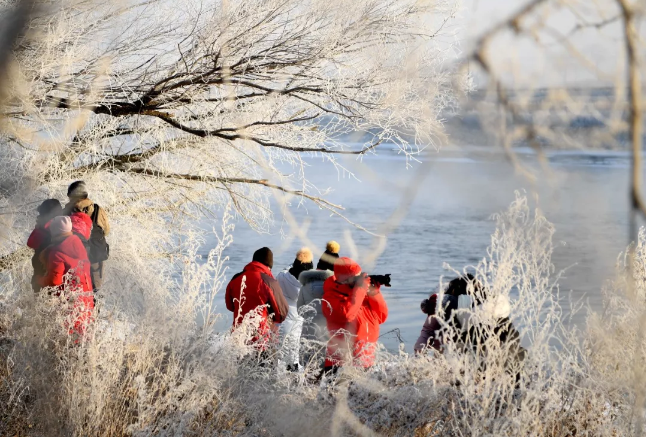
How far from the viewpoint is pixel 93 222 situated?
5836 mm

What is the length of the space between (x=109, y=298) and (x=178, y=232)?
1.47 m

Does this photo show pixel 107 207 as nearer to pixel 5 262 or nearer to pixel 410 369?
pixel 5 262

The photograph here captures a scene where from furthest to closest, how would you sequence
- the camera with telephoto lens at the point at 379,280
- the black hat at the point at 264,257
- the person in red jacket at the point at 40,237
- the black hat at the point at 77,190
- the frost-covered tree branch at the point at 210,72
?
the frost-covered tree branch at the point at 210,72, the black hat at the point at 77,190, the black hat at the point at 264,257, the camera with telephoto lens at the point at 379,280, the person in red jacket at the point at 40,237

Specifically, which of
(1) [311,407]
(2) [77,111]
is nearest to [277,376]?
(1) [311,407]

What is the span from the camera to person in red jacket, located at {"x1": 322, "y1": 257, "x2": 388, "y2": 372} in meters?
4.69

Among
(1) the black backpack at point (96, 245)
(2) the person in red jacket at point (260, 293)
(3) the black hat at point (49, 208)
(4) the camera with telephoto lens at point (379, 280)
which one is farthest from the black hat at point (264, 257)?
(3) the black hat at point (49, 208)

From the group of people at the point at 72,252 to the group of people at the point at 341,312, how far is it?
1.03 meters

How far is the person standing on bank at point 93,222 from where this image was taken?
5547 mm

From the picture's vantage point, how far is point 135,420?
13.6 ft

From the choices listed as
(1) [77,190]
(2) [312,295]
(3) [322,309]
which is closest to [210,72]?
(1) [77,190]

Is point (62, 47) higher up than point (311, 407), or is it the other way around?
point (62, 47)

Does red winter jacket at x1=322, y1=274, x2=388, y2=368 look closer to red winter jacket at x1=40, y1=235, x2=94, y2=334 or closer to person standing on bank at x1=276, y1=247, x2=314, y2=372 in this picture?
person standing on bank at x1=276, y1=247, x2=314, y2=372

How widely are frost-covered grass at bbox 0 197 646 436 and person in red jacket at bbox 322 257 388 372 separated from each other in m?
0.20

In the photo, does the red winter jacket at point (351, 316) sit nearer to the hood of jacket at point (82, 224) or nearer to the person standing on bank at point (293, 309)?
the person standing on bank at point (293, 309)
